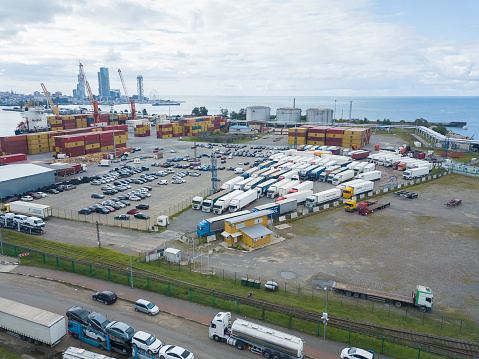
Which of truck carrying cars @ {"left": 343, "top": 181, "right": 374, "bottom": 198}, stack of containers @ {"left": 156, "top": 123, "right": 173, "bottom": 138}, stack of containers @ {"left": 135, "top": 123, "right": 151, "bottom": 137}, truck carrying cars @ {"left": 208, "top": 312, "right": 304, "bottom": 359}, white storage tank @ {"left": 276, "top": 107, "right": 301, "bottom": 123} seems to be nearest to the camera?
truck carrying cars @ {"left": 208, "top": 312, "right": 304, "bottom": 359}

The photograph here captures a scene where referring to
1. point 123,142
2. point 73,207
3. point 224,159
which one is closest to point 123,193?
point 73,207

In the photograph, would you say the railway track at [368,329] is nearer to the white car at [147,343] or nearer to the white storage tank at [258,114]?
the white car at [147,343]

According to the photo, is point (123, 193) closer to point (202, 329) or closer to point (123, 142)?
point (202, 329)

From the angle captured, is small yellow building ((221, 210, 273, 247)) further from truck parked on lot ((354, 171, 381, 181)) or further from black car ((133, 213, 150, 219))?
truck parked on lot ((354, 171, 381, 181))

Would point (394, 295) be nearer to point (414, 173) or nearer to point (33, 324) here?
point (33, 324)

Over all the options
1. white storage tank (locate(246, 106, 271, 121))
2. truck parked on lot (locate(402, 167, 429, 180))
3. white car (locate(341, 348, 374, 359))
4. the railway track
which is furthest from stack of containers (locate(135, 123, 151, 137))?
white car (locate(341, 348, 374, 359))

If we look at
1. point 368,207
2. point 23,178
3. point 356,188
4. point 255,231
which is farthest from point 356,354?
point 23,178
